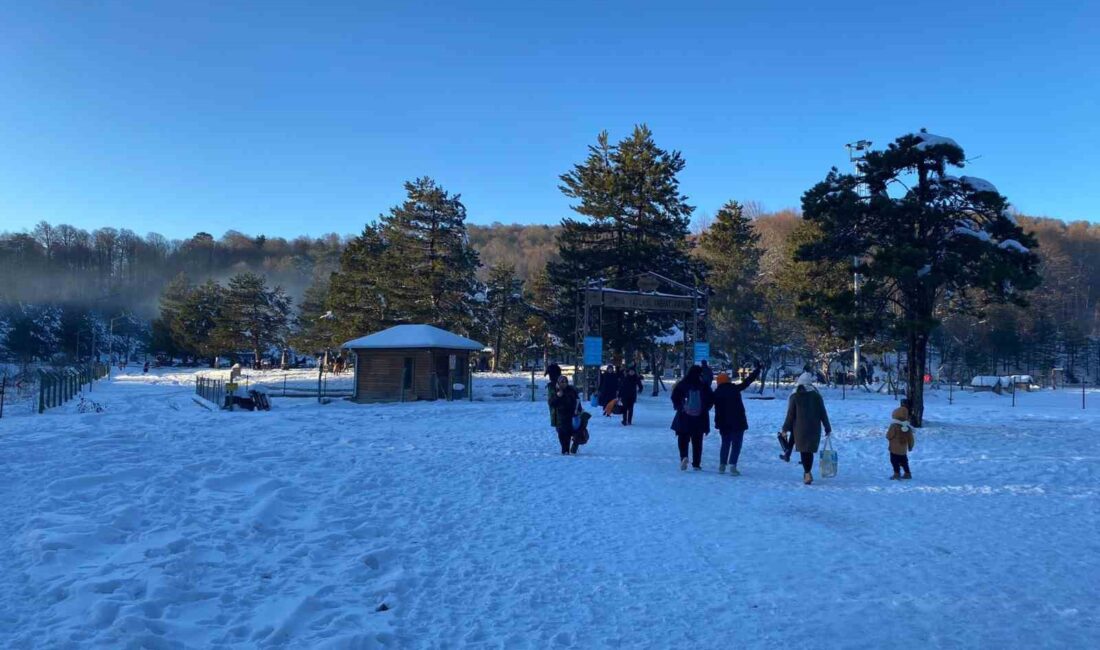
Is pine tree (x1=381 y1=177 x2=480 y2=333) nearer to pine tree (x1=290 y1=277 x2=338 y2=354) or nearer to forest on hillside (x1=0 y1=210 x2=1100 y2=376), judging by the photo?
pine tree (x1=290 y1=277 x2=338 y2=354)

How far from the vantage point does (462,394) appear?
28.9m

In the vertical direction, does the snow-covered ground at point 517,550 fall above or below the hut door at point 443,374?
below

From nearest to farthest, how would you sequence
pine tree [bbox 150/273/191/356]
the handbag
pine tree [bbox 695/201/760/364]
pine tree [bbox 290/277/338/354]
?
the handbag, pine tree [bbox 290/277/338/354], pine tree [bbox 695/201/760/364], pine tree [bbox 150/273/191/356]

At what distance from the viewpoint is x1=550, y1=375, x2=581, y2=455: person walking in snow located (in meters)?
12.3

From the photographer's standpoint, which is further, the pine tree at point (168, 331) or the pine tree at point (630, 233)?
the pine tree at point (168, 331)

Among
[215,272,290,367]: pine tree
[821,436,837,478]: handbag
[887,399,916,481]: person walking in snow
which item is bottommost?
[821,436,837,478]: handbag

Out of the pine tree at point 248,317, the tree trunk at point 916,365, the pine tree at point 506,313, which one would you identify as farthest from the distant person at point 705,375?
the pine tree at point 248,317

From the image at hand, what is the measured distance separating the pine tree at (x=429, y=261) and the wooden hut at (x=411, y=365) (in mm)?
10951

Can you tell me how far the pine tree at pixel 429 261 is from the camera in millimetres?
41375

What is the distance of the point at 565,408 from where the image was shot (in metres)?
12.4

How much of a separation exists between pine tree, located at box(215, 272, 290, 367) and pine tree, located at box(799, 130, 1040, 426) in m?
54.1

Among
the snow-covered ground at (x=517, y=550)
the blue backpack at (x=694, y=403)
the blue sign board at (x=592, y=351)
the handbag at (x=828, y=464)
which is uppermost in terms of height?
the blue sign board at (x=592, y=351)

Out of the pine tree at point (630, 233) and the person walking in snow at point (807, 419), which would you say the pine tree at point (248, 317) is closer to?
the pine tree at point (630, 233)

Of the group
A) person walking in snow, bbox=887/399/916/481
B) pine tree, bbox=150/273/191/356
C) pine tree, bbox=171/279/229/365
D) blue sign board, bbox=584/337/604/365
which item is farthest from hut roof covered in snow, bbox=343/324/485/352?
pine tree, bbox=150/273/191/356
